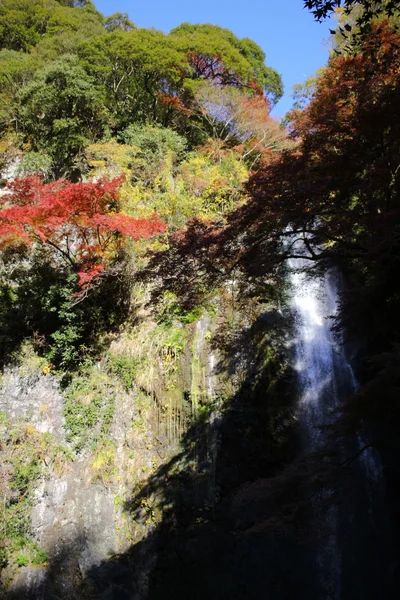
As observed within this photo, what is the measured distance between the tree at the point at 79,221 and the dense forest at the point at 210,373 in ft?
0.17

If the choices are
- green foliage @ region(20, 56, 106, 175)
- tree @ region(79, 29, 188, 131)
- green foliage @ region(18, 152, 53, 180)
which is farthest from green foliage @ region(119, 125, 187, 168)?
green foliage @ region(18, 152, 53, 180)

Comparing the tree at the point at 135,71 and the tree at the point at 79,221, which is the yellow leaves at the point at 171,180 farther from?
the tree at the point at 135,71

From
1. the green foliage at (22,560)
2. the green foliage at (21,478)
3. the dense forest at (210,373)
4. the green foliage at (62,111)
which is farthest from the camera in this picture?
the green foliage at (62,111)

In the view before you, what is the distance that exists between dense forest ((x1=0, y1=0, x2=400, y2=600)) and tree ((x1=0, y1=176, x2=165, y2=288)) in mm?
52

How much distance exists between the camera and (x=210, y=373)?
8.79 meters

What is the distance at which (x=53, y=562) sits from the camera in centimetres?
778

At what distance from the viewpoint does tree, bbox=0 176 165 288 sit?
30.0ft

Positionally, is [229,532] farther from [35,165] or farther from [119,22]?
[119,22]

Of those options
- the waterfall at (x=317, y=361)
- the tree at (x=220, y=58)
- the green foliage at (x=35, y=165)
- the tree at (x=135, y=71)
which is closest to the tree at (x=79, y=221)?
the waterfall at (x=317, y=361)

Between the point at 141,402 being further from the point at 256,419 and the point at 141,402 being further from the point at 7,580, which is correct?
the point at 7,580

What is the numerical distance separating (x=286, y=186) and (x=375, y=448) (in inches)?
190

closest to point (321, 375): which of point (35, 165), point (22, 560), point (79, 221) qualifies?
point (79, 221)

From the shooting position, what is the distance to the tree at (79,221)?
30.0ft

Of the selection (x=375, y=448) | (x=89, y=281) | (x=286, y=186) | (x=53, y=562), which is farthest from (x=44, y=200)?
(x=375, y=448)
